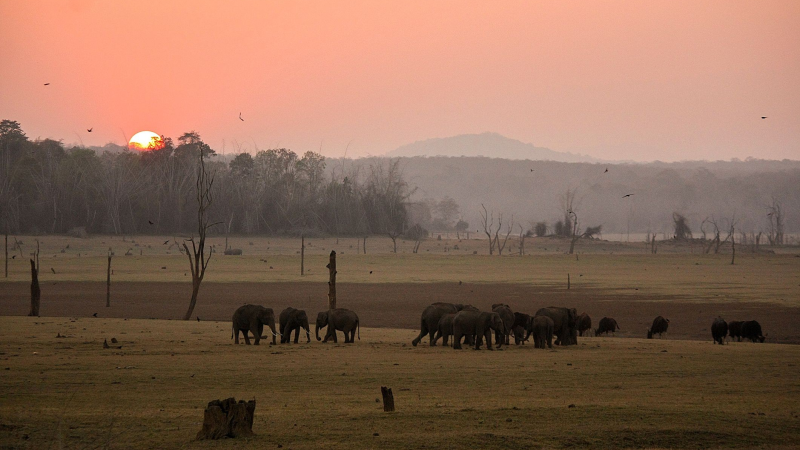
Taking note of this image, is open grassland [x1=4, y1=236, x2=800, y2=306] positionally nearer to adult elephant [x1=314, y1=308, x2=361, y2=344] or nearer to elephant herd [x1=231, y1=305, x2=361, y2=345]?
adult elephant [x1=314, y1=308, x2=361, y2=344]

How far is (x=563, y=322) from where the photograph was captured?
2138 cm

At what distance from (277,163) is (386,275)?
73293 millimetres

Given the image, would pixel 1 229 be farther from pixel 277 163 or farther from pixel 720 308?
pixel 720 308

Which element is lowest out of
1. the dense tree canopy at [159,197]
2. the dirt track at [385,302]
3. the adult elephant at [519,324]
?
the dirt track at [385,302]

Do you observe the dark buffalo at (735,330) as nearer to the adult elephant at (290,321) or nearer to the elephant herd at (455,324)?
the elephant herd at (455,324)

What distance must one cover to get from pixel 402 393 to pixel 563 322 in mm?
8986

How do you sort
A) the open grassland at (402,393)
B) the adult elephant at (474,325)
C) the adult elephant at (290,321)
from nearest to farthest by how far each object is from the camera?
the open grassland at (402,393)
the adult elephant at (474,325)
the adult elephant at (290,321)

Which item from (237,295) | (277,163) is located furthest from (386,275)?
(277,163)

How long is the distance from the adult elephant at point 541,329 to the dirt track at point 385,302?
7565 mm

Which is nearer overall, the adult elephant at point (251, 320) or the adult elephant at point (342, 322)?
the adult elephant at point (251, 320)

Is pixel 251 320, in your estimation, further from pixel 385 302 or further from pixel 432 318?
pixel 385 302

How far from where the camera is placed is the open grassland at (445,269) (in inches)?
1781

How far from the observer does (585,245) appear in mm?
93500

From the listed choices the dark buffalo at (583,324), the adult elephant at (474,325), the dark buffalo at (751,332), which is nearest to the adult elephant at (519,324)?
the adult elephant at (474,325)
